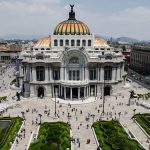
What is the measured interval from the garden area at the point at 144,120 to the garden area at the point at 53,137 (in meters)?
15.9

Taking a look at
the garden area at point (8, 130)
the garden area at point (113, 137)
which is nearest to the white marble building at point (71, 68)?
the garden area at point (8, 130)

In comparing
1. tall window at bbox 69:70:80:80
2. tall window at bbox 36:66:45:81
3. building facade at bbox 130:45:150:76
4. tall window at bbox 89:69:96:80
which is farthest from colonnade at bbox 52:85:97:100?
building facade at bbox 130:45:150:76

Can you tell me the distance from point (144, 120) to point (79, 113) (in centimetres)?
1638

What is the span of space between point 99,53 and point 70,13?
1792 cm

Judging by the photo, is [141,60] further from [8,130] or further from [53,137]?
[53,137]

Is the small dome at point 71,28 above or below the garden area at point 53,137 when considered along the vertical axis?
above

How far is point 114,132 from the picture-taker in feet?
206

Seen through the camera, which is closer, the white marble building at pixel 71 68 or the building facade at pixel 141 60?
the white marble building at pixel 71 68

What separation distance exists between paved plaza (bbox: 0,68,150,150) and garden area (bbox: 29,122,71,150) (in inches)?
63.3

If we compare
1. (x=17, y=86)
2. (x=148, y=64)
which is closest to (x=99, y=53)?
(x=17, y=86)

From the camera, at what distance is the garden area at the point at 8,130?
58116mm

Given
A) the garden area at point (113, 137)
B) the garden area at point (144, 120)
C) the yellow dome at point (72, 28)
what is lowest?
the garden area at point (144, 120)

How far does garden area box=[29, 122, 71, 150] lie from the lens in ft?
180

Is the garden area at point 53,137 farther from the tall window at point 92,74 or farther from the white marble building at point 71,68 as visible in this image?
the tall window at point 92,74
